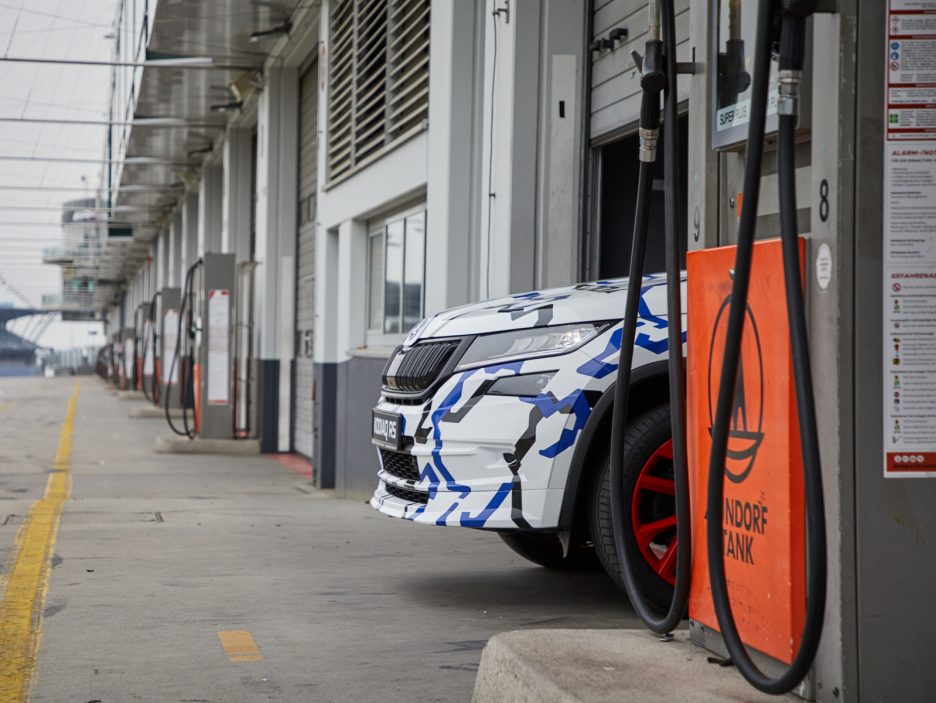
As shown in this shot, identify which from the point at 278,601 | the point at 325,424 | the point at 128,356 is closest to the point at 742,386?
the point at 278,601

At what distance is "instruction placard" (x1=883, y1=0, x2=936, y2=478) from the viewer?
2.92 meters

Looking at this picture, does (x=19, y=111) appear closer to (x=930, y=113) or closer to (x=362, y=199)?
(x=362, y=199)

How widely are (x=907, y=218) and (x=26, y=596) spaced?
15.0 ft

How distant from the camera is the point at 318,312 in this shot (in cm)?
1352

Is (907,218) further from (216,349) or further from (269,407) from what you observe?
(216,349)

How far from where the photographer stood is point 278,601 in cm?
589

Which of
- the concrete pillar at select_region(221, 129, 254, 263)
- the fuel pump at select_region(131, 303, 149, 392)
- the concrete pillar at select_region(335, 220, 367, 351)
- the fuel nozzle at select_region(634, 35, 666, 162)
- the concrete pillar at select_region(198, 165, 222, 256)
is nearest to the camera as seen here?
the fuel nozzle at select_region(634, 35, 666, 162)

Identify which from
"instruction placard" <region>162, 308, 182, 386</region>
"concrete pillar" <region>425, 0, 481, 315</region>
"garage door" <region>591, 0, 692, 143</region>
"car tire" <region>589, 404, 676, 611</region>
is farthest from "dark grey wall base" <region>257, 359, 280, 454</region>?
"car tire" <region>589, 404, 676, 611</region>

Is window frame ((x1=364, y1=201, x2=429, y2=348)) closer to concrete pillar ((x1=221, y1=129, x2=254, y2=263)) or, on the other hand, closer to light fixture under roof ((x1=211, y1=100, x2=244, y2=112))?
light fixture under roof ((x1=211, y1=100, x2=244, y2=112))

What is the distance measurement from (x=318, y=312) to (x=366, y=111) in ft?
8.20

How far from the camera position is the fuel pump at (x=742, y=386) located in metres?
2.66

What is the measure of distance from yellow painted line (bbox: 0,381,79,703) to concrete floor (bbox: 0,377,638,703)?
0.07 meters

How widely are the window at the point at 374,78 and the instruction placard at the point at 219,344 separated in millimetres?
5016

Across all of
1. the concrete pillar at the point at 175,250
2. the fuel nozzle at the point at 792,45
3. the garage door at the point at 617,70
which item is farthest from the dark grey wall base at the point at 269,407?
the concrete pillar at the point at 175,250
